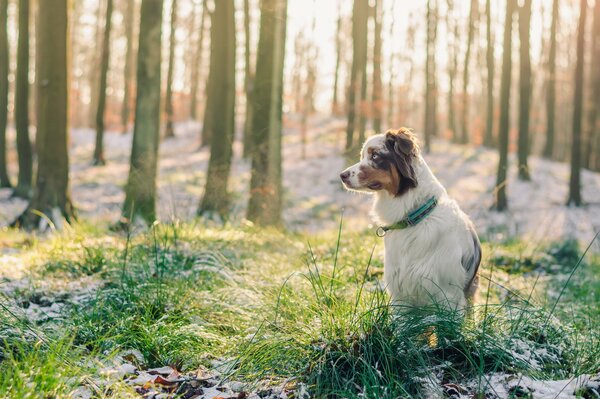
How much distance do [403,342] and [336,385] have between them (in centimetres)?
50

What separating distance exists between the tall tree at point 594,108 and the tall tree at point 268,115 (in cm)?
1831

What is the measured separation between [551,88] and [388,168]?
2695cm

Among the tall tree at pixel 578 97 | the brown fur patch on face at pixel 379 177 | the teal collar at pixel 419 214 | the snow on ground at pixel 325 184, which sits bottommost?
the snow on ground at pixel 325 184

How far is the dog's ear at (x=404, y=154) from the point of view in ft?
14.7

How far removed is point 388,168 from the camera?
457cm

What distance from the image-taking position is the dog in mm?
4461

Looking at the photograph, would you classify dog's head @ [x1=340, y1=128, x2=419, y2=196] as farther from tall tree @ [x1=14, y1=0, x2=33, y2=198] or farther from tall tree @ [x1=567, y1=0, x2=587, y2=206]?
tall tree @ [x1=567, y1=0, x2=587, y2=206]

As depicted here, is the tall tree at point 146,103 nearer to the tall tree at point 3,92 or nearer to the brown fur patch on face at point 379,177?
the brown fur patch on face at point 379,177

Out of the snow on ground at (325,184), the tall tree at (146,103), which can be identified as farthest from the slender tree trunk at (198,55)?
the tall tree at (146,103)

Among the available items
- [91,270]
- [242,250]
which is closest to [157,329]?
[91,270]

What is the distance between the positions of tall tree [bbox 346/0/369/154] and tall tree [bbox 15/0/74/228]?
1334 centimetres

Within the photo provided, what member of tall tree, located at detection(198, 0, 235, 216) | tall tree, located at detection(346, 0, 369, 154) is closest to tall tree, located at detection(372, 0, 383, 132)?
tall tree, located at detection(346, 0, 369, 154)

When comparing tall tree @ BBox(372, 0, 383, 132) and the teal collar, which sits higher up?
tall tree @ BBox(372, 0, 383, 132)

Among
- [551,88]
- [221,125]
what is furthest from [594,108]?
[221,125]
